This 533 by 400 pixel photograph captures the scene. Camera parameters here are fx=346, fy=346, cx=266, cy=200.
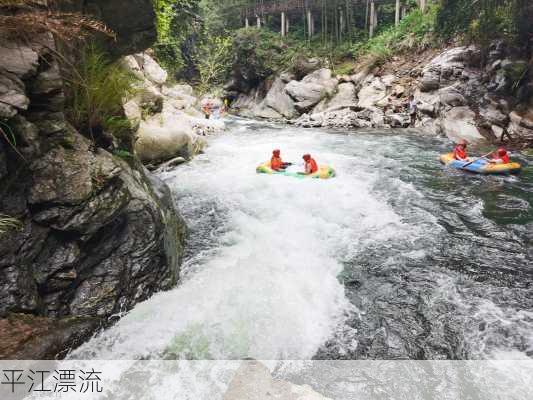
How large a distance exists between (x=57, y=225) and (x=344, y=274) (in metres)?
3.17

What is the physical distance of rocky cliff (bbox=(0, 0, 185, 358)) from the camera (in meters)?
2.55

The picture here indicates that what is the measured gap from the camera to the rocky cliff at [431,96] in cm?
1177

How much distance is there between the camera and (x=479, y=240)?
16.8 ft

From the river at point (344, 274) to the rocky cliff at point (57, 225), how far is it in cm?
32

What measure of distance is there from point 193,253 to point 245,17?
32315 mm

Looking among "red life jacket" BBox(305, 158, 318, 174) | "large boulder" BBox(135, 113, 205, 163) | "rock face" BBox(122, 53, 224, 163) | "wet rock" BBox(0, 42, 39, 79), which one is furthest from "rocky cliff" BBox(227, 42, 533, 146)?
"wet rock" BBox(0, 42, 39, 79)

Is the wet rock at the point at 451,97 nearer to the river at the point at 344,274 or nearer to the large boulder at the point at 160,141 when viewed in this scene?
the river at the point at 344,274

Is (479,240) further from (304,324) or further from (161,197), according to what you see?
(161,197)

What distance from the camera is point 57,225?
9.50ft

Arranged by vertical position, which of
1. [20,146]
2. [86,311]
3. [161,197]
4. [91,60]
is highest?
[91,60]

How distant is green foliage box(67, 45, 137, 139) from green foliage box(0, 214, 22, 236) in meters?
1.21

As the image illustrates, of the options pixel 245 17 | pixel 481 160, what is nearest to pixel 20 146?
pixel 481 160

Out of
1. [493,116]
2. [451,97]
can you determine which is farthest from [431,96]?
[493,116]

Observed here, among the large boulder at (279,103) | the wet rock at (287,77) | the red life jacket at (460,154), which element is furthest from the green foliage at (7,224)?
the wet rock at (287,77)
